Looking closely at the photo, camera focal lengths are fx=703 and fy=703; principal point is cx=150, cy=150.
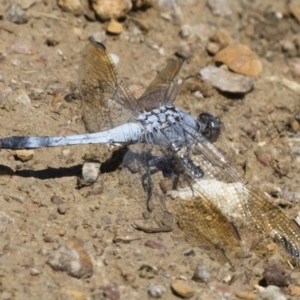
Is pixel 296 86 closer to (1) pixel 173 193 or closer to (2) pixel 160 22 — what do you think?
(2) pixel 160 22

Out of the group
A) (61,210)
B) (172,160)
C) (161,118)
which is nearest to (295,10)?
(161,118)

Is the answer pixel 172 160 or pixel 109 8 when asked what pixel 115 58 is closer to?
pixel 109 8

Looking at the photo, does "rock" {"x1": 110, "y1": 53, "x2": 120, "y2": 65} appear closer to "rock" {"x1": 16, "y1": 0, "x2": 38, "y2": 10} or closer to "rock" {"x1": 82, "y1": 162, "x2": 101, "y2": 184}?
"rock" {"x1": 16, "y1": 0, "x2": 38, "y2": 10}

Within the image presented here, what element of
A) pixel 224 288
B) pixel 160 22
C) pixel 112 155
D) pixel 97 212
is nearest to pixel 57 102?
pixel 112 155

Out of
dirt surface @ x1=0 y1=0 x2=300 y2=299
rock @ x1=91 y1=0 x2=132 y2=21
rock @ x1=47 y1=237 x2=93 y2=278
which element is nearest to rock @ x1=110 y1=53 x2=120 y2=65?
dirt surface @ x1=0 y1=0 x2=300 y2=299

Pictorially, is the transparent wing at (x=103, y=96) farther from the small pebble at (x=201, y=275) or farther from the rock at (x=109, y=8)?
the small pebble at (x=201, y=275)

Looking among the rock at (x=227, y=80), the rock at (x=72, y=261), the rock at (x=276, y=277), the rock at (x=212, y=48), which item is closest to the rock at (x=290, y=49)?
the rock at (x=212, y=48)
